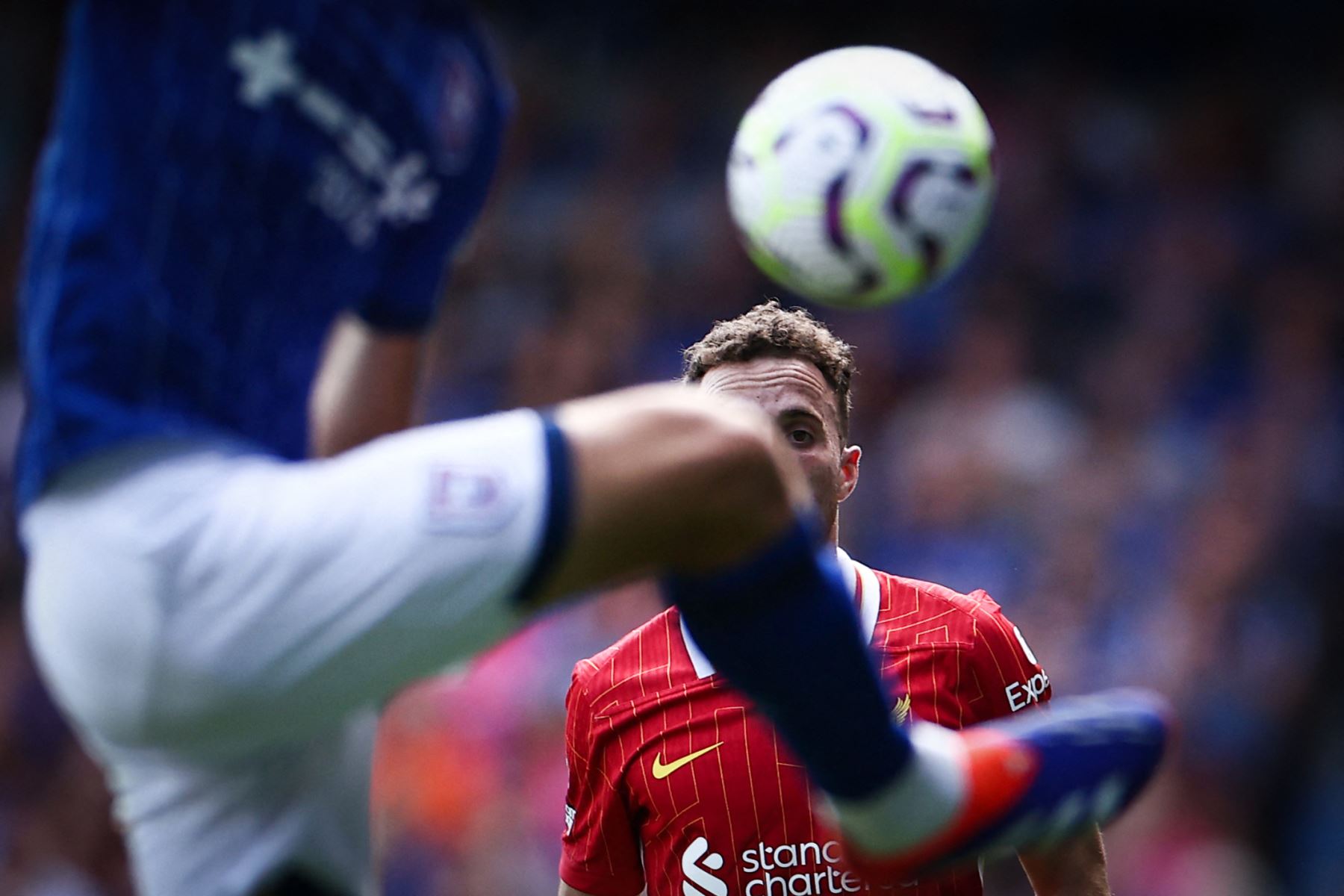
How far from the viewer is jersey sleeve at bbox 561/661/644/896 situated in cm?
322

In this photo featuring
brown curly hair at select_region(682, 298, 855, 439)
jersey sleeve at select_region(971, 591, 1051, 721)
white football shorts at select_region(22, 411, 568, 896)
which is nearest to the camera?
white football shorts at select_region(22, 411, 568, 896)

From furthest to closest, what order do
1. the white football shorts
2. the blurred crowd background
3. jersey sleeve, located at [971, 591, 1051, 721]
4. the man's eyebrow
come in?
the blurred crowd background, the man's eyebrow, jersey sleeve, located at [971, 591, 1051, 721], the white football shorts

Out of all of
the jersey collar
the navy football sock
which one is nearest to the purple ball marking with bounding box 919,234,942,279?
the jersey collar

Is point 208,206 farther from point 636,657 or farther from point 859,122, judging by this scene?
point 636,657

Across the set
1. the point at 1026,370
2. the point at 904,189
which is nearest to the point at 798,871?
the point at 904,189

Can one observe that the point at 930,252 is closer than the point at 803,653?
No

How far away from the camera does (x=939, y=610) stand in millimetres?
3246

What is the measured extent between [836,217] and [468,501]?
1320 millimetres

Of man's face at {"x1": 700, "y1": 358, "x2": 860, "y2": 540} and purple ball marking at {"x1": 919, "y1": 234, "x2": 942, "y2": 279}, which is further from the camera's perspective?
man's face at {"x1": 700, "y1": 358, "x2": 860, "y2": 540}

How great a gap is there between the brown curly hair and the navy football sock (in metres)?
1.37

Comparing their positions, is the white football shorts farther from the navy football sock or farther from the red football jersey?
the red football jersey

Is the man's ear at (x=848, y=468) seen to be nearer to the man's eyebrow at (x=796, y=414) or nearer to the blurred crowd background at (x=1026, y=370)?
the man's eyebrow at (x=796, y=414)

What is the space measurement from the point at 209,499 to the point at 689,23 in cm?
947

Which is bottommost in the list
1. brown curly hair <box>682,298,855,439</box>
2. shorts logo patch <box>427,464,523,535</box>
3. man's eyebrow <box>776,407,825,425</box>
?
man's eyebrow <box>776,407,825,425</box>
